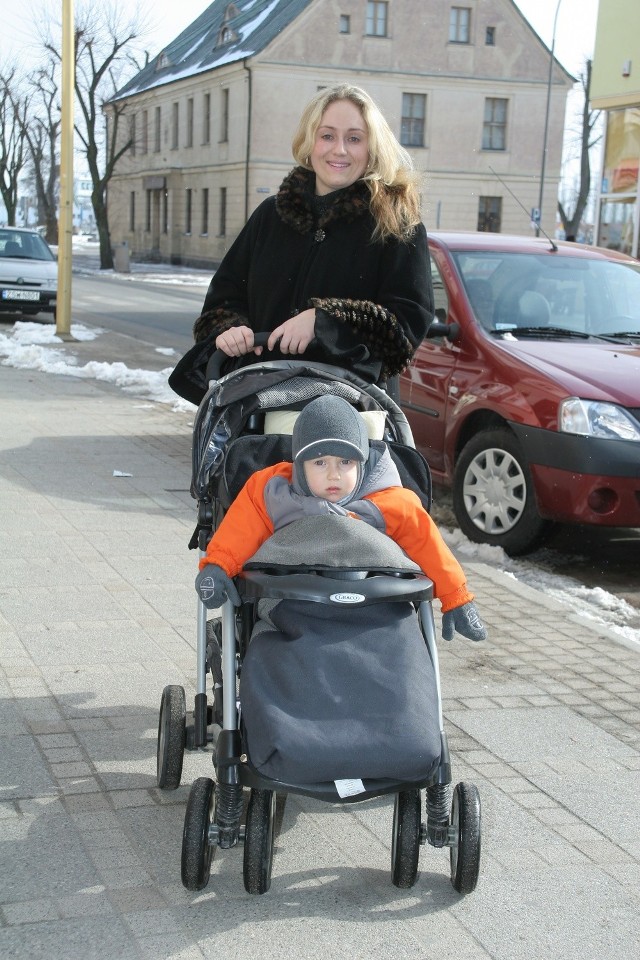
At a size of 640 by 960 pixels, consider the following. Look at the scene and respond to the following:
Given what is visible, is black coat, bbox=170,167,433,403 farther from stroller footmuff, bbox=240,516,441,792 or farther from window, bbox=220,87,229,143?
window, bbox=220,87,229,143

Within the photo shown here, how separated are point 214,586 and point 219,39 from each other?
60427mm

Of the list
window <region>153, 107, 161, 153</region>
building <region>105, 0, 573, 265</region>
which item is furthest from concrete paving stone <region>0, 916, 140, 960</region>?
window <region>153, 107, 161, 153</region>

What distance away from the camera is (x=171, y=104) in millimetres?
63375

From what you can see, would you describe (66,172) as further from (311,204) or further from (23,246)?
(311,204)

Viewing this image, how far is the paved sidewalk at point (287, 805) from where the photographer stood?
312 cm

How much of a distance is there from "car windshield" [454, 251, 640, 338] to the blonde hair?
3860 mm

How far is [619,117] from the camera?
22.2 metres

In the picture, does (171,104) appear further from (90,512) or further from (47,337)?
(90,512)

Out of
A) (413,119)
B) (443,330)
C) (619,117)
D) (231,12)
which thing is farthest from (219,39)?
(443,330)

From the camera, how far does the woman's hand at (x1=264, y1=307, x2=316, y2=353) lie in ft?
12.8

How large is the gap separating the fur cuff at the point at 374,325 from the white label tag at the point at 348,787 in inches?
59.7

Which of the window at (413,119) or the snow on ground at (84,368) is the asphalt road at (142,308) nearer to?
the snow on ground at (84,368)

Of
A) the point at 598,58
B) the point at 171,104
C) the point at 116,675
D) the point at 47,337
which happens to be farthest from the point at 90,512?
the point at 171,104

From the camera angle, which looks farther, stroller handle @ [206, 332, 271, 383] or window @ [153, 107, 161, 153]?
window @ [153, 107, 161, 153]
